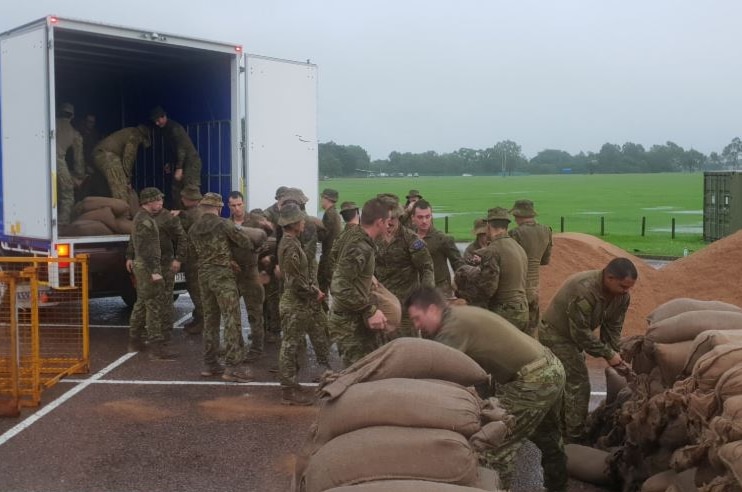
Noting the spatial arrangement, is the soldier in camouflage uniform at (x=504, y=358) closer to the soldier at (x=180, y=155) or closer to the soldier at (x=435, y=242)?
the soldier at (x=435, y=242)

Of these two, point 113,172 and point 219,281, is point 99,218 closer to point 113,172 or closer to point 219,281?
point 113,172

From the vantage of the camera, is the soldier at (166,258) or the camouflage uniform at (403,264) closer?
the camouflage uniform at (403,264)

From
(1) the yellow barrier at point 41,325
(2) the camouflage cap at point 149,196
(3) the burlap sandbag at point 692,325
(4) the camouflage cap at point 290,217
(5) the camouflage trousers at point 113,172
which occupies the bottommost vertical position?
(1) the yellow barrier at point 41,325

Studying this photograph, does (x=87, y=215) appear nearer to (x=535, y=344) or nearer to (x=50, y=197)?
(x=50, y=197)

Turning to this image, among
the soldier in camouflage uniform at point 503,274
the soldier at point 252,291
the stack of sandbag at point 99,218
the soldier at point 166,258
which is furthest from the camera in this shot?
the stack of sandbag at point 99,218

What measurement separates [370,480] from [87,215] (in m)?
7.08

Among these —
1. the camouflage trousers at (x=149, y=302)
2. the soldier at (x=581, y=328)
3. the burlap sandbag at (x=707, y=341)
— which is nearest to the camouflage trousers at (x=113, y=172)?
the camouflage trousers at (x=149, y=302)

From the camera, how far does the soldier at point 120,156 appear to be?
10.7 meters

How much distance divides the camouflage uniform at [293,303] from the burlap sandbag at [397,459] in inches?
137

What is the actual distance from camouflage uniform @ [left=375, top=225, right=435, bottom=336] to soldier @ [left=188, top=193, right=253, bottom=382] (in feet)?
4.84

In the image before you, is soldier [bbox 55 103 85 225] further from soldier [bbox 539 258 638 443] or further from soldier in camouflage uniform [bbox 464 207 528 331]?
soldier [bbox 539 258 638 443]

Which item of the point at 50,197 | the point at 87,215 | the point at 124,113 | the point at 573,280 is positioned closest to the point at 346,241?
the point at 573,280

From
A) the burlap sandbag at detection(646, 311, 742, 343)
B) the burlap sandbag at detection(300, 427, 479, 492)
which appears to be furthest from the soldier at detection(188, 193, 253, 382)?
the burlap sandbag at detection(300, 427, 479, 492)

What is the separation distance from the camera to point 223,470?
5.65 m
